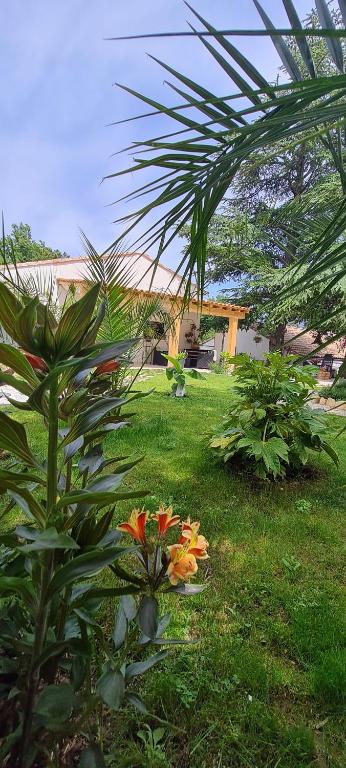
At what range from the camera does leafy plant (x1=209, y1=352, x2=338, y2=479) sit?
2424 millimetres

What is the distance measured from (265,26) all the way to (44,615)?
3.72 ft

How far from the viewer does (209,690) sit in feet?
3.50

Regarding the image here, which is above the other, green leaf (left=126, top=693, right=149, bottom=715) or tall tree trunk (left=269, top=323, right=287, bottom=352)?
tall tree trunk (left=269, top=323, right=287, bottom=352)

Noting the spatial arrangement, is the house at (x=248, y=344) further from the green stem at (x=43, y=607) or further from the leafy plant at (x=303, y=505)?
the green stem at (x=43, y=607)

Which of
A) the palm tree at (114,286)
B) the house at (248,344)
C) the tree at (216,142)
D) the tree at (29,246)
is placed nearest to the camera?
the tree at (216,142)

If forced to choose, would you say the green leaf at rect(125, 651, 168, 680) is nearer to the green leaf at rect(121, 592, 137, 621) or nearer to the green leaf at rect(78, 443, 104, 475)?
the green leaf at rect(121, 592, 137, 621)

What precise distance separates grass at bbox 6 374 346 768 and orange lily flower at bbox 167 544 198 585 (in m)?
0.40

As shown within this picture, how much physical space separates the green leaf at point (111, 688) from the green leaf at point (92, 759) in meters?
0.10

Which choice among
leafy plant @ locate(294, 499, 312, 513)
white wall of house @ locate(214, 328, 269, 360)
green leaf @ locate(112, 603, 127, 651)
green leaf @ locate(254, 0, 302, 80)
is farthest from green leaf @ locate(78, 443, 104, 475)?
white wall of house @ locate(214, 328, 269, 360)

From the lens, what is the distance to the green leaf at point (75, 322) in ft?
1.76

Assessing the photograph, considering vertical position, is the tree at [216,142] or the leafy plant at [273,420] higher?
the tree at [216,142]

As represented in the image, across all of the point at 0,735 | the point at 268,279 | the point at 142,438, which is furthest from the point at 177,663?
the point at 268,279

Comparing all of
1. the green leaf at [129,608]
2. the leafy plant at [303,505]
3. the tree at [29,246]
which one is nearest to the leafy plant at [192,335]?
the tree at [29,246]

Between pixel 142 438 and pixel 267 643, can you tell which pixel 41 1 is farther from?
pixel 142 438
